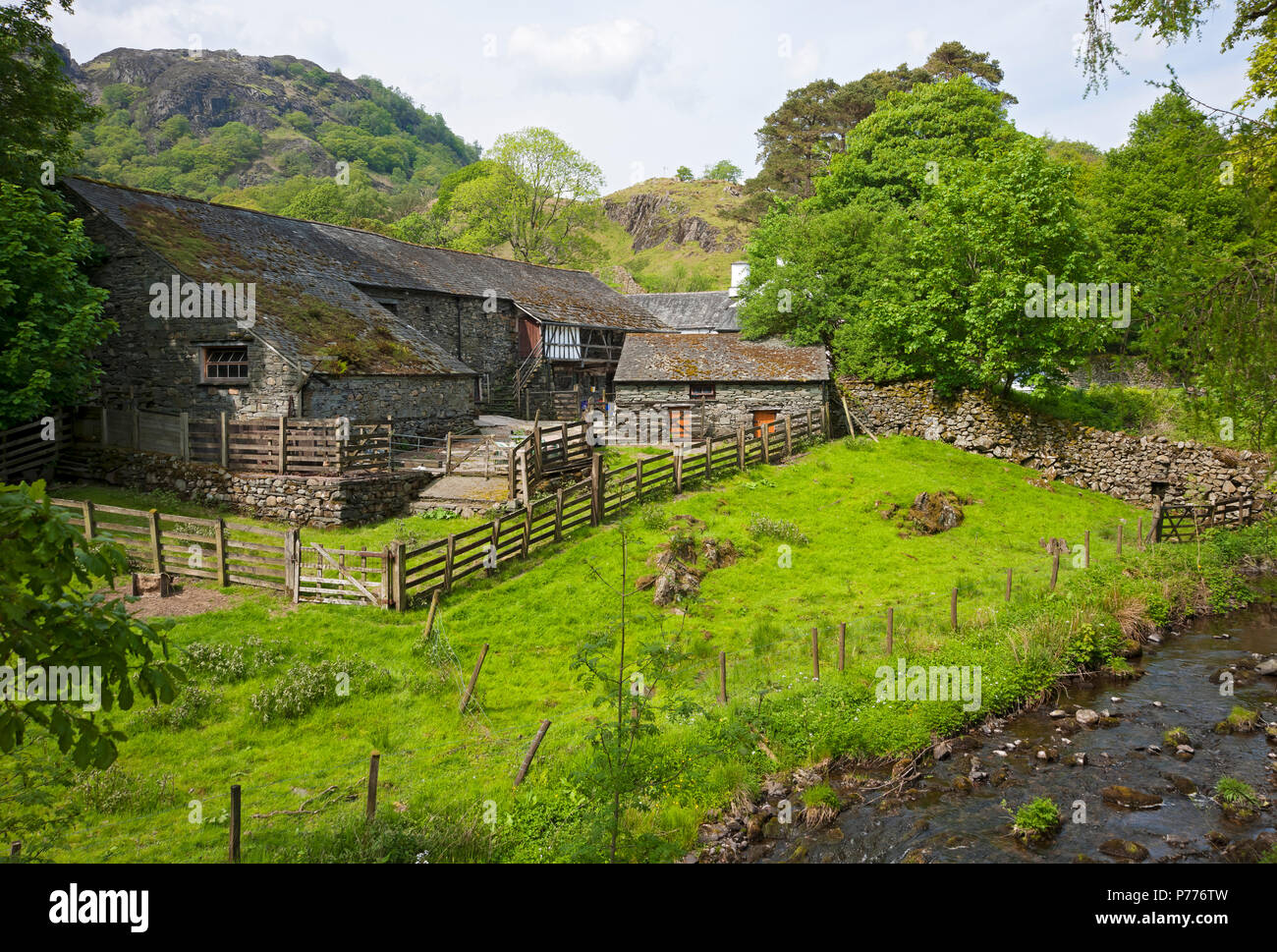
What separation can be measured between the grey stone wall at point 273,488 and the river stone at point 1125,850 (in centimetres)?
1736

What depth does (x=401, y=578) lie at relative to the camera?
1419cm

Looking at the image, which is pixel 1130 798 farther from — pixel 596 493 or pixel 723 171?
pixel 723 171

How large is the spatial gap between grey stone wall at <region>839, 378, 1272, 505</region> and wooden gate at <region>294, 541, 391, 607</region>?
22289 millimetres

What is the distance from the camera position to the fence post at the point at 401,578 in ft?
46.5

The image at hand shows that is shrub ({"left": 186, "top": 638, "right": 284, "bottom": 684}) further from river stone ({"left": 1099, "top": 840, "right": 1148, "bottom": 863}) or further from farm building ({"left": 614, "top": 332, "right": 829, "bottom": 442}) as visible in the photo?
farm building ({"left": 614, "top": 332, "right": 829, "bottom": 442})

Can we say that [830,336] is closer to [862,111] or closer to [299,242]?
[299,242]

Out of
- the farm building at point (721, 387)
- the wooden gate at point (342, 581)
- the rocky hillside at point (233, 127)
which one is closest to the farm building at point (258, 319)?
the farm building at point (721, 387)

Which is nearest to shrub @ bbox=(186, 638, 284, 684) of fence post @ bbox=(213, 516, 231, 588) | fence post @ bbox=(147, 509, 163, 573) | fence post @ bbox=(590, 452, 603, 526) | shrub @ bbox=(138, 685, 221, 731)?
shrub @ bbox=(138, 685, 221, 731)

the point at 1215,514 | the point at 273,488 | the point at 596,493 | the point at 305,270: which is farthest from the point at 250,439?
the point at 1215,514

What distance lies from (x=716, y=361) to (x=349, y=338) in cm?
1526

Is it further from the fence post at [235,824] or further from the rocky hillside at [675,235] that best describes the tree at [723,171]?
the fence post at [235,824]

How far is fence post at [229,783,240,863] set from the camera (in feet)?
23.4
